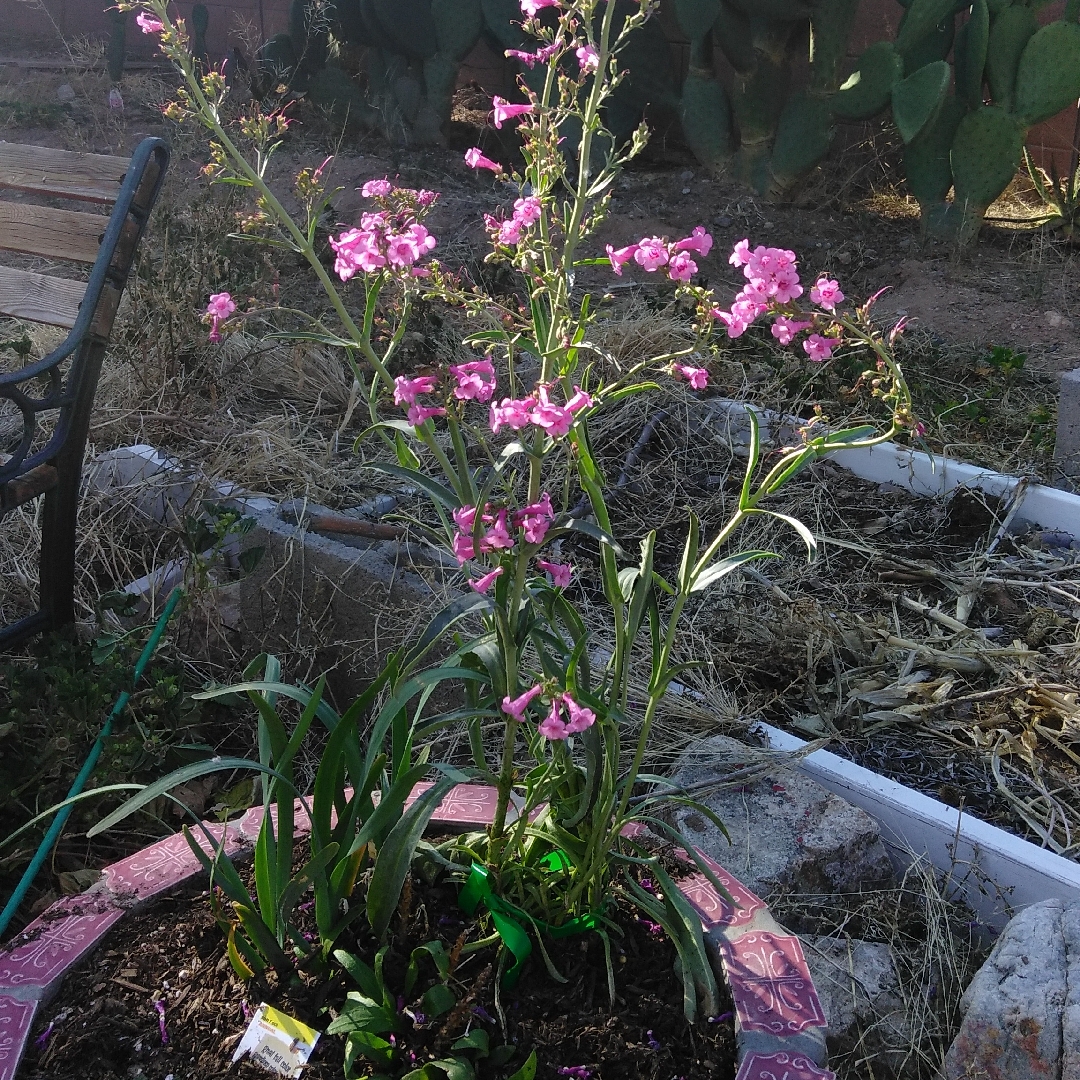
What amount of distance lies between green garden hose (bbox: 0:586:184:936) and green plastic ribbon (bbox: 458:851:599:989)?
533 mm

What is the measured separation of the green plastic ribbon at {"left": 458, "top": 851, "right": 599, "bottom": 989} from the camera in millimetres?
1170

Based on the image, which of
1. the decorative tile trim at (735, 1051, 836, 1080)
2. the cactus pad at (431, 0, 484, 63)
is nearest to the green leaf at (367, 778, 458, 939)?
the decorative tile trim at (735, 1051, 836, 1080)

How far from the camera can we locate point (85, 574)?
2482mm

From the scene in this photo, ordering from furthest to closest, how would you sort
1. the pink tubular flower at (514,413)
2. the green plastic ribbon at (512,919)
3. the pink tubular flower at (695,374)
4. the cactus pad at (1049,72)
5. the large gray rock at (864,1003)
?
the cactus pad at (1049,72)
the large gray rock at (864,1003)
the green plastic ribbon at (512,919)
the pink tubular flower at (695,374)
the pink tubular flower at (514,413)

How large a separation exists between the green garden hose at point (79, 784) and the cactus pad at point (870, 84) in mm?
3855

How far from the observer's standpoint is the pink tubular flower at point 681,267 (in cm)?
109

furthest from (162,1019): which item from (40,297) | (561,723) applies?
(40,297)

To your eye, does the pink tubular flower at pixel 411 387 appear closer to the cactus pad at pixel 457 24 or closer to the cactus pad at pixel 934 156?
the cactus pad at pixel 934 156

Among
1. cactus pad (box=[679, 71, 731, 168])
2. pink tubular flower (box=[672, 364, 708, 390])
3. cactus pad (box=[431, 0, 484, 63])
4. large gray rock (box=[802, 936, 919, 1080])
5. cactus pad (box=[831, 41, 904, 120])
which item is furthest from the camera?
cactus pad (box=[431, 0, 484, 63])

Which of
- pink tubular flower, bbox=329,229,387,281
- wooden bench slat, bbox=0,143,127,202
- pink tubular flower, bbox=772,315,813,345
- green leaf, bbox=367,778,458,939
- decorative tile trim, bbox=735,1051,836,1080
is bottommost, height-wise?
decorative tile trim, bbox=735,1051,836,1080

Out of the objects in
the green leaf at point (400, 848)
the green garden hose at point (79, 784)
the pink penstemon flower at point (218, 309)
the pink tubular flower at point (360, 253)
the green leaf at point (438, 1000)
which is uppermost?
the pink tubular flower at point (360, 253)

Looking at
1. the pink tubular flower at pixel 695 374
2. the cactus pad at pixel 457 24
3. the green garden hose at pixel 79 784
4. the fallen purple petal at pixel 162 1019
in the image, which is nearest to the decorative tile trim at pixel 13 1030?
the fallen purple petal at pixel 162 1019

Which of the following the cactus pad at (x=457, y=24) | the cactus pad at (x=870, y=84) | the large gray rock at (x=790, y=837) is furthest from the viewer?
the cactus pad at (x=457, y=24)

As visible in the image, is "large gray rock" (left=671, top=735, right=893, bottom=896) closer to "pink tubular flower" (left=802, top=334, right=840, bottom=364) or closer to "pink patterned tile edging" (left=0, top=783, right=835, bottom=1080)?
"pink patterned tile edging" (left=0, top=783, right=835, bottom=1080)
